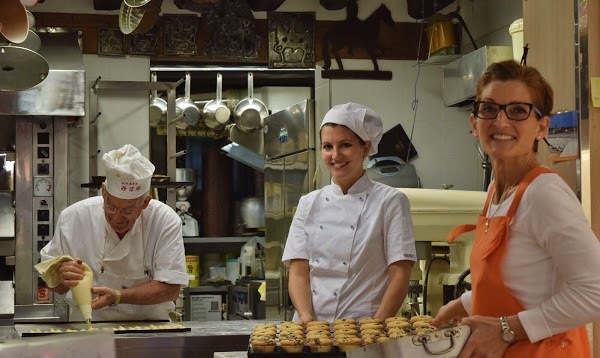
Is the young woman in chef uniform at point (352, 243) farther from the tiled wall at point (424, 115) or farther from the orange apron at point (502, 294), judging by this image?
the tiled wall at point (424, 115)

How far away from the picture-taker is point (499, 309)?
220cm

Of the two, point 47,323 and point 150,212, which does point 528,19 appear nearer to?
point 150,212

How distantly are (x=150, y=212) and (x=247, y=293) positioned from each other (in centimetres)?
352

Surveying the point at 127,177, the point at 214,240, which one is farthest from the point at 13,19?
the point at 214,240

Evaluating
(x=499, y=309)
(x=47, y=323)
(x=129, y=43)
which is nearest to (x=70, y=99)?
(x=129, y=43)

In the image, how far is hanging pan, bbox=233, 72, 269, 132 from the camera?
780cm

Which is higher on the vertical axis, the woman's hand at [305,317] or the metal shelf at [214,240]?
the metal shelf at [214,240]

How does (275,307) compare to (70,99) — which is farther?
(275,307)

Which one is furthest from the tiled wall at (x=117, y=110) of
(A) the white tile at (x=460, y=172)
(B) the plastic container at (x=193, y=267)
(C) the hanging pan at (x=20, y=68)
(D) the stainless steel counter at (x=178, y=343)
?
(D) the stainless steel counter at (x=178, y=343)

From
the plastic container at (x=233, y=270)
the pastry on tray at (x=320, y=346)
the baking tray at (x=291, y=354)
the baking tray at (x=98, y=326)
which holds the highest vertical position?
the pastry on tray at (x=320, y=346)

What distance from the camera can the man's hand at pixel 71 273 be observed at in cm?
351

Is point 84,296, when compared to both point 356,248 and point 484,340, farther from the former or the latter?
point 484,340

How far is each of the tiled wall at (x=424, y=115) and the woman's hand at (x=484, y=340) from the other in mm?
5216

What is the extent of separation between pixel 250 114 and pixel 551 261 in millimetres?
5808
